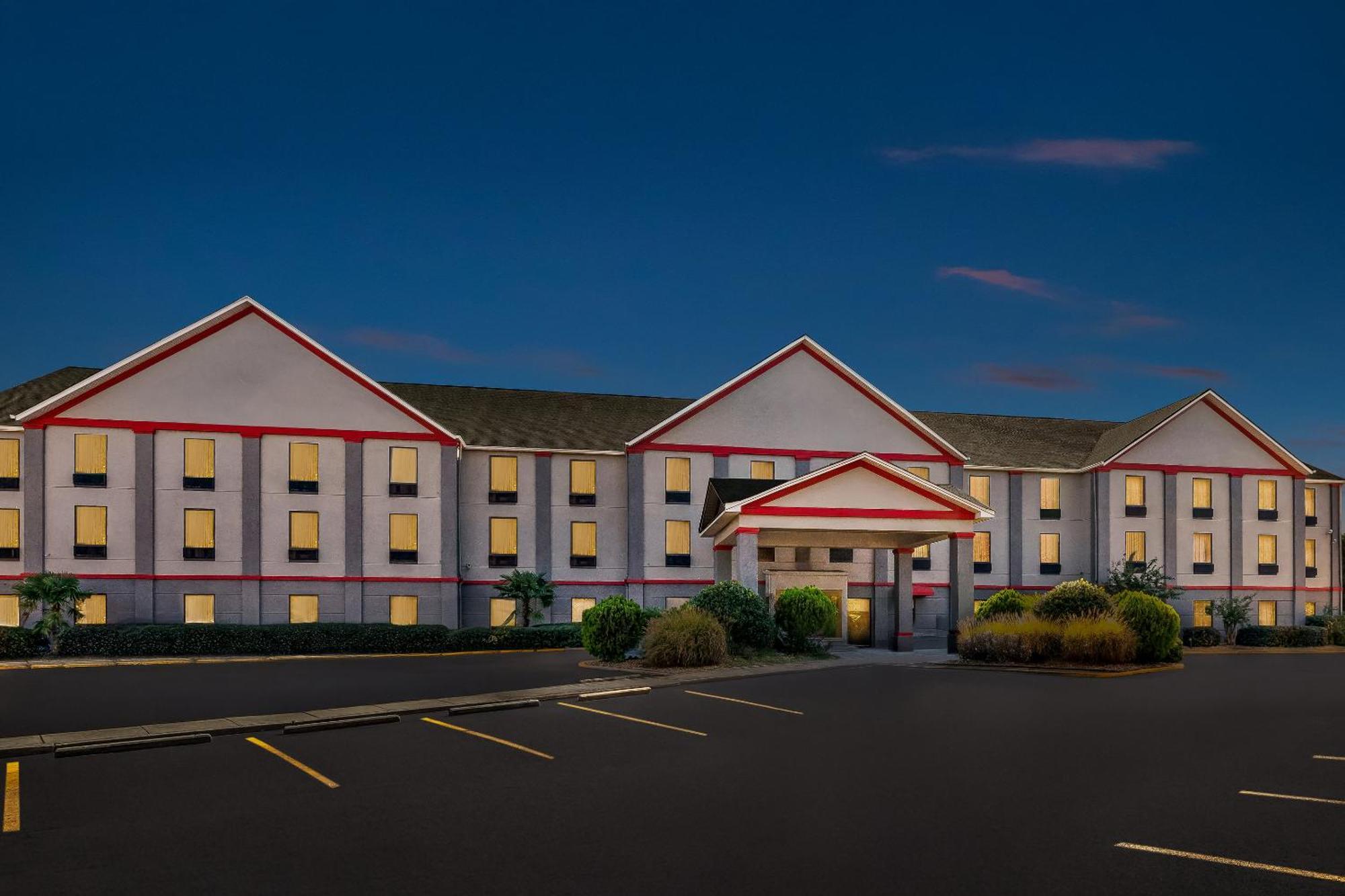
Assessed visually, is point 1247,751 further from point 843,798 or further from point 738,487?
point 738,487

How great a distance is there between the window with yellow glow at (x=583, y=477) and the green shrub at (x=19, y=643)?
777 inches

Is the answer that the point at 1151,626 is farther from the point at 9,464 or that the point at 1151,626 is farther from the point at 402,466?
the point at 9,464

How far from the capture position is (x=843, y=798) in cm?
1105

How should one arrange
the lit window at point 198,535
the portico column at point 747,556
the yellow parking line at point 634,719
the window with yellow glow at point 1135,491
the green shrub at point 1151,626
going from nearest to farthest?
the yellow parking line at point 634,719, the green shrub at point 1151,626, the portico column at point 747,556, the lit window at point 198,535, the window with yellow glow at point 1135,491

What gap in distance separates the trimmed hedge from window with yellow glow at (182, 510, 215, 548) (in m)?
4.55

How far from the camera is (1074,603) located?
2988 centimetres

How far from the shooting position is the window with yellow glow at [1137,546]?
156ft

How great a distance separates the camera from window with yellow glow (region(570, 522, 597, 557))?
43.8 m

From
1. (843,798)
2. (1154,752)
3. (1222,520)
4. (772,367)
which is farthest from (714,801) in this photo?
(1222,520)

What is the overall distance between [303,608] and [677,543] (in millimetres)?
14876

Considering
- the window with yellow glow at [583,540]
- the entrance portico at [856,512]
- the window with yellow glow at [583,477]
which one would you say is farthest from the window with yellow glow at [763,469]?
the entrance portico at [856,512]

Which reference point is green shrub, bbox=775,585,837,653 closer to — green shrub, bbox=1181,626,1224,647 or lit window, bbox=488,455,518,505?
lit window, bbox=488,455,518,505

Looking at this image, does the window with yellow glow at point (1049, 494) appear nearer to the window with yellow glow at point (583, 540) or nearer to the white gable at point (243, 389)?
the window with yellow glow at point (583, 540)

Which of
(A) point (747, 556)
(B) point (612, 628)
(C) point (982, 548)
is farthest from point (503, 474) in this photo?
(C) point (982, 548)
